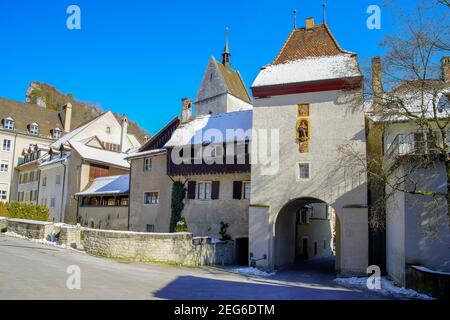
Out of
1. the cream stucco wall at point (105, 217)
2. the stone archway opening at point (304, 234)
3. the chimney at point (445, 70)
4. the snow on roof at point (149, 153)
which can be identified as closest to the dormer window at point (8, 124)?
the cream stucco wall at point (105, 217)

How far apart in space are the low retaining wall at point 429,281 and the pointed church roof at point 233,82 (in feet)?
111

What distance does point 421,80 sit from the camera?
13.7 m

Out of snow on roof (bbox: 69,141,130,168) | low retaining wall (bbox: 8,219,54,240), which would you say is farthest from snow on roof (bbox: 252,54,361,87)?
snow on roof (bbox: 69,141,130,168)

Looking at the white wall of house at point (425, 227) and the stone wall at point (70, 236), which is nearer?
the white wall of house at point (425, 227)

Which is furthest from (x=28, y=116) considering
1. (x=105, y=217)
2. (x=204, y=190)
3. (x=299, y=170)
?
(x=299, y=170)

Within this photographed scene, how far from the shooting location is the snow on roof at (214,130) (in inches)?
1098

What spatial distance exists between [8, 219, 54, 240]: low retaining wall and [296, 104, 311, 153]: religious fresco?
15831mm

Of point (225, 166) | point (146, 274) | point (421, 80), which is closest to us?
point (421, 80)

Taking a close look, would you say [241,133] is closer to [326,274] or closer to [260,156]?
[260,156]

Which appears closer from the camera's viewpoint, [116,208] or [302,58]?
[302,58]

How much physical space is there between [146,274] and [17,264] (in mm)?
4949

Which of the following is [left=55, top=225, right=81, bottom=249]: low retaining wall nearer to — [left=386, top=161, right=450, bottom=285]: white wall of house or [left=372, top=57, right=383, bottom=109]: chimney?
[left=386, top=161, right=450, bottom=285]: white wall of house

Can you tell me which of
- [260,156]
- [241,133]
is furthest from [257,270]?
[241,133]

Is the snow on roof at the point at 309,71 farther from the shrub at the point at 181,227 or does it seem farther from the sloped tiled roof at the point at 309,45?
the shrub at the point at 181,227
